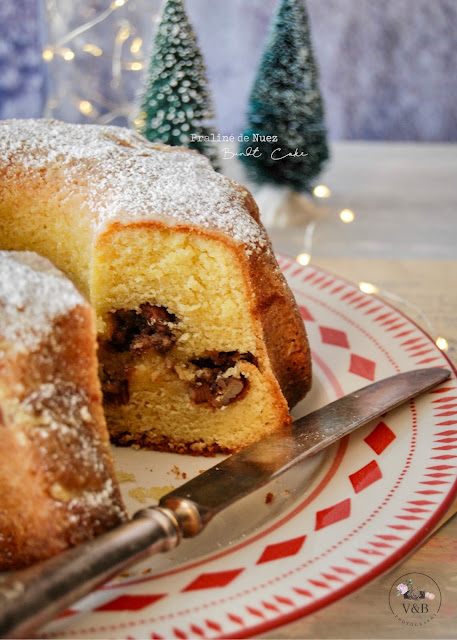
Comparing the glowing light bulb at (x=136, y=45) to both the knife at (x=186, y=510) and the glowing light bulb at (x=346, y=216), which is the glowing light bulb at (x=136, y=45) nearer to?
the glowing light bulb at (x=346, y=216)

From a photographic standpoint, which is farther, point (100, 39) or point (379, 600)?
point (100, 39)

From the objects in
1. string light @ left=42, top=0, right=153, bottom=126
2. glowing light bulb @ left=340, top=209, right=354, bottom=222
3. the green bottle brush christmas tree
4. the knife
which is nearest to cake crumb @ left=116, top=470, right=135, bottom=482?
the knife

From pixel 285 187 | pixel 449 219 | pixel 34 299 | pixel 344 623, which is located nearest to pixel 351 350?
pixel 344 623

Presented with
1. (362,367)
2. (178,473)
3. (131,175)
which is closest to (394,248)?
(362,367)

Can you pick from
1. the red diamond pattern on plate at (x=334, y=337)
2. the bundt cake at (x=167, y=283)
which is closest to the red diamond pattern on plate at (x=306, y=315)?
the red diamond pattern on plate at (x=334, y=337)

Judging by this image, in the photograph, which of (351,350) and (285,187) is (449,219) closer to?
(285,187)

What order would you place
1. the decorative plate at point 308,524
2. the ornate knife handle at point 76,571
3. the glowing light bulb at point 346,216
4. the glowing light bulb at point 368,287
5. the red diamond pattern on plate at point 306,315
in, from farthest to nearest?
the glowing light bulb at point 346,216
the glowing light bulb at point 368,287
the red diamond pattern on plate at point 306,315
the decorative plate at point 308,524
the ornate knife handle at point 76,571

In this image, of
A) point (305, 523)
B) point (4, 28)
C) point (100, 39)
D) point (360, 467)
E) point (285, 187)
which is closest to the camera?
point (305, 523)
